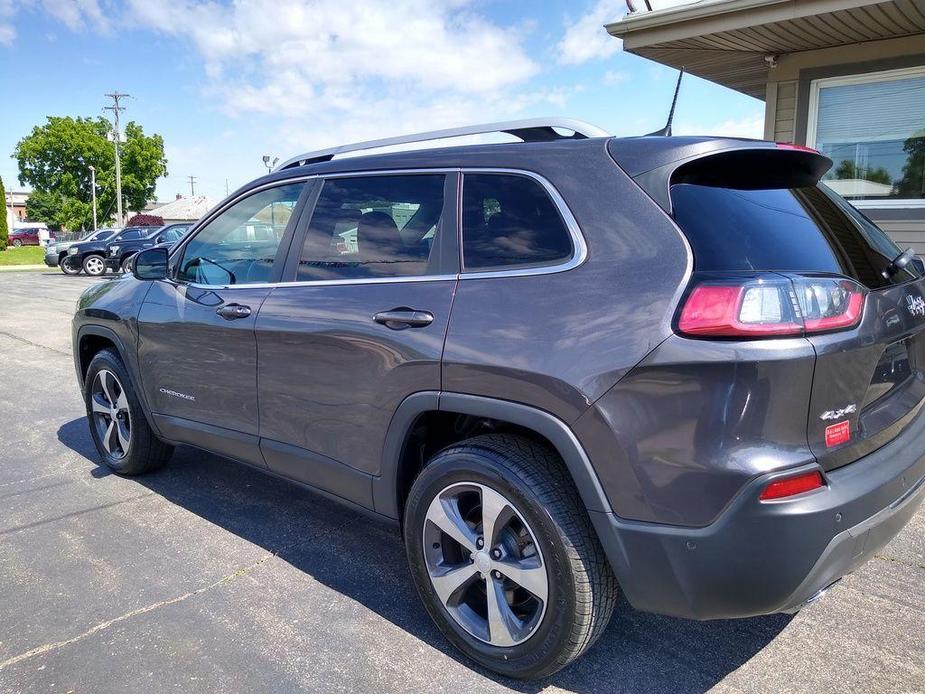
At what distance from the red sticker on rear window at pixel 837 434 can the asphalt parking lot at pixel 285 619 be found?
0.93 meters

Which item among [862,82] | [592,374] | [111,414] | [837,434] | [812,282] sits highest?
[862,82]

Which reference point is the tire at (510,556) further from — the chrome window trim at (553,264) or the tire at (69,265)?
the tire at (69,265)

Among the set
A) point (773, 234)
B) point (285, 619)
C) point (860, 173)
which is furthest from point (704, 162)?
point (860, 173)

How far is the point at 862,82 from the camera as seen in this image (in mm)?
7379

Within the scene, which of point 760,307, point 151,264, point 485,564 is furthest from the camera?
point 151,264

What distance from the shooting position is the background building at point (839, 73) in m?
6.72

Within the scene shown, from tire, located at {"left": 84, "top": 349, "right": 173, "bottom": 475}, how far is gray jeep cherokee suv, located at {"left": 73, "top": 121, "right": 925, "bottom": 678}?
4.71 feet

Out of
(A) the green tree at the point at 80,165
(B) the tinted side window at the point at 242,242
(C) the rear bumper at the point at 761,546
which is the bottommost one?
(C) the rear bumper at the point at 761,546

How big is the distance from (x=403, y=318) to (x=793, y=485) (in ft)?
4.57

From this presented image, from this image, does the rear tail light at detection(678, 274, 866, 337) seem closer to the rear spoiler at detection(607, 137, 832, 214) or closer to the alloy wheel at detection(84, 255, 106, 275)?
the rear spoiler at detection(607, 137, 832, 214)

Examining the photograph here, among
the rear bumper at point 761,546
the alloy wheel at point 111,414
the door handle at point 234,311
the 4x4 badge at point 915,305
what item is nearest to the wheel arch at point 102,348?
the alloy wheel at point 111,414

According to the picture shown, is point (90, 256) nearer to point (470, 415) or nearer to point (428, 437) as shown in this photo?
point (428, 437)

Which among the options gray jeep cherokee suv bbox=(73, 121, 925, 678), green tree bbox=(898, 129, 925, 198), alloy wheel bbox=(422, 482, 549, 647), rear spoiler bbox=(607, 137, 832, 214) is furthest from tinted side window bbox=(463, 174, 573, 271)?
green tree bbox=(898, 129, 925, 198)

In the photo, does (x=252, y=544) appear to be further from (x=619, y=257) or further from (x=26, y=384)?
(x=26, y=384)
